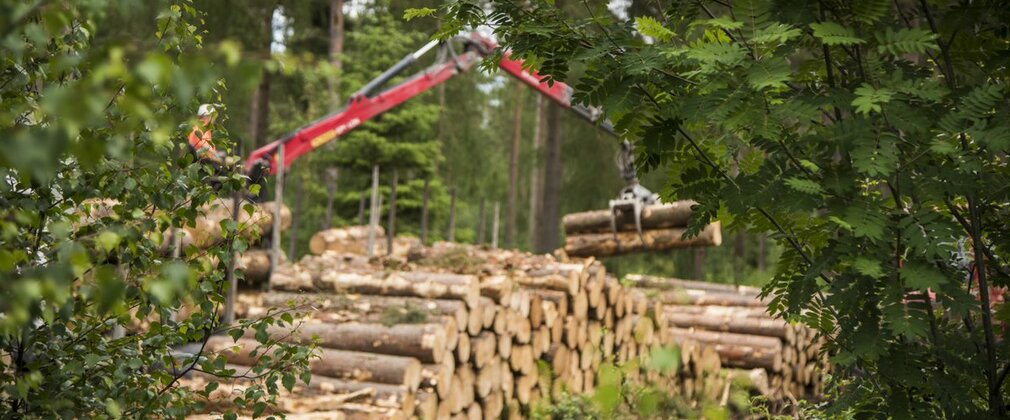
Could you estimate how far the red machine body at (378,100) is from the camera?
10.9 m

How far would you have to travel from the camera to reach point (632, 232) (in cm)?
1198

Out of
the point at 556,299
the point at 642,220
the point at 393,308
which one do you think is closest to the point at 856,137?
the point at 393,308

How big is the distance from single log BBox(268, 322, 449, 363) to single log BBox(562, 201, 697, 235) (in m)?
5.23

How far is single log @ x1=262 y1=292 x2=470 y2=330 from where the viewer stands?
6.56m

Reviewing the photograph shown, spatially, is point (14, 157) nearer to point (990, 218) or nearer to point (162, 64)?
point (162, 64)

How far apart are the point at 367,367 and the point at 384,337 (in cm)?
37

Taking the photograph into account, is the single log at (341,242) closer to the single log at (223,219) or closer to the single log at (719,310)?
the single log at (223,219)

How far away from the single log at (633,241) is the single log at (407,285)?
488cm

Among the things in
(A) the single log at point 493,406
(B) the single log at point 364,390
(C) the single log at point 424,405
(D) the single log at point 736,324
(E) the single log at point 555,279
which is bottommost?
(A) the single log at point 493,406

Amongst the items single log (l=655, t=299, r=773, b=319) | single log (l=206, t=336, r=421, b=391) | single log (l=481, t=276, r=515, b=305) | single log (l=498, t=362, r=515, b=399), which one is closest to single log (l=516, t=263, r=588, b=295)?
single log (l=481, t=276, r=515, b=305)

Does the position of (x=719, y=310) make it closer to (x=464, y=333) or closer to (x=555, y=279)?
(x=555, y=279)

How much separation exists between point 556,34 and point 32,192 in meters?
1.54

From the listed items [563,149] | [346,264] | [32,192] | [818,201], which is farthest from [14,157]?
[563,149]

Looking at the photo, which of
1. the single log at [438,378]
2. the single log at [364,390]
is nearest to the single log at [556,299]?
the single log at [438,378]
